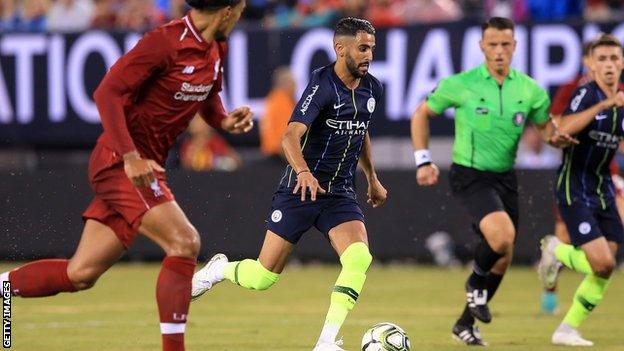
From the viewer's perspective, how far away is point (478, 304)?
440 inches

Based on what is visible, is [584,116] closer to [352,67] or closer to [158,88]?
[352,67]

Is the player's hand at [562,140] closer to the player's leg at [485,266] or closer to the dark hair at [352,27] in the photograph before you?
the player's leg at [485,266]

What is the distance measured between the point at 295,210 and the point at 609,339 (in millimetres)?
3103

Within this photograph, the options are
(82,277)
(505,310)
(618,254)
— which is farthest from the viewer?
(618,254)

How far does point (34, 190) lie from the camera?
1892 centimetres

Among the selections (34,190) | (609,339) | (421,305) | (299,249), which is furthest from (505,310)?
Result: (34,190)

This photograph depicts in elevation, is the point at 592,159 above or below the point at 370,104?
below

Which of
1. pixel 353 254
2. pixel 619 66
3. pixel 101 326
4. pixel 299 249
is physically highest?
pixel 619 66

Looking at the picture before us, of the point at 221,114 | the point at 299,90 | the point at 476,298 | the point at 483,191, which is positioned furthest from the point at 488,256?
the point at 299,90

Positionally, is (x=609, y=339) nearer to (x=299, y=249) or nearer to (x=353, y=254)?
(x=353, y=254)

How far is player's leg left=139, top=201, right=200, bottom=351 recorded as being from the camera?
27.3ft

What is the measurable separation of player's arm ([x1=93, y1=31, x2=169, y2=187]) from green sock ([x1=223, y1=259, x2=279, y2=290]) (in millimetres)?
1703

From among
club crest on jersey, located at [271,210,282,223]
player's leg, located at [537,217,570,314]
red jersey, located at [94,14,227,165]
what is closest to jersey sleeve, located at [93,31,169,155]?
red jersey, located at [94,14,227,165]

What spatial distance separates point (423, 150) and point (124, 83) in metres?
3.71
